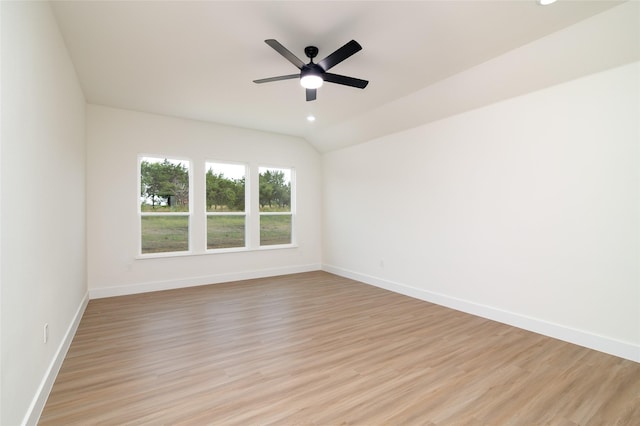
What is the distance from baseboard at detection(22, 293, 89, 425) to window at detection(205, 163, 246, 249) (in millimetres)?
2613

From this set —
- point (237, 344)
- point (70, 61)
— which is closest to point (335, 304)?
point (237, 344)

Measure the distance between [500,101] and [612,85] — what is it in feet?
3.34

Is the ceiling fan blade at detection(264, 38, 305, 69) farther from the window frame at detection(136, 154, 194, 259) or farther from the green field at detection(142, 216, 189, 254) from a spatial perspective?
the green field at detection(142, 216, 189, 254)

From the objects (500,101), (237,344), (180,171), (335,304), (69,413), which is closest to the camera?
(69,413)

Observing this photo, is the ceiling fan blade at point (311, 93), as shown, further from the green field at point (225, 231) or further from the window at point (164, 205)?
the green field at point (225, 231)

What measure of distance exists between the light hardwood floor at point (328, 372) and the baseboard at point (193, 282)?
27.0 inches

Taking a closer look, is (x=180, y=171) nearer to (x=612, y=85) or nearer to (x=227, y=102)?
(x=227, y=102)

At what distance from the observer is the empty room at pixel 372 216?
205 centimetres

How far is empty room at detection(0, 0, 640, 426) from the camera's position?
2055mm

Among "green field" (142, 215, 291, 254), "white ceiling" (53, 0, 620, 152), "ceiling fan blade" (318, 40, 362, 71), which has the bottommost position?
"green field" (142, 215, 291, 254)

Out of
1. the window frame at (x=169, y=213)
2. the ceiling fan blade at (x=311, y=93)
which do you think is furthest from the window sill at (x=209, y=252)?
the ceiling fan blade at (x=311, y=93)

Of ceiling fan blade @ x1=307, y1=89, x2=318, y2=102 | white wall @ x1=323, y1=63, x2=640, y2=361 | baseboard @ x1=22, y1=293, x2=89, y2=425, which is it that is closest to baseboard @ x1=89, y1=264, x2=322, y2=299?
baseboard @ x1=22, y1=293, x2=89, y2=425

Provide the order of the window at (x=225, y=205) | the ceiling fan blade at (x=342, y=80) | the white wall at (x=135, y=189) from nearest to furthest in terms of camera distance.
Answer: the ceiling fan blade at (x=342, y=80) → the white wall at (x=135, y=189) → the window at (x=225, y=205)

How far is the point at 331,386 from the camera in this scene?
2.32 metres
